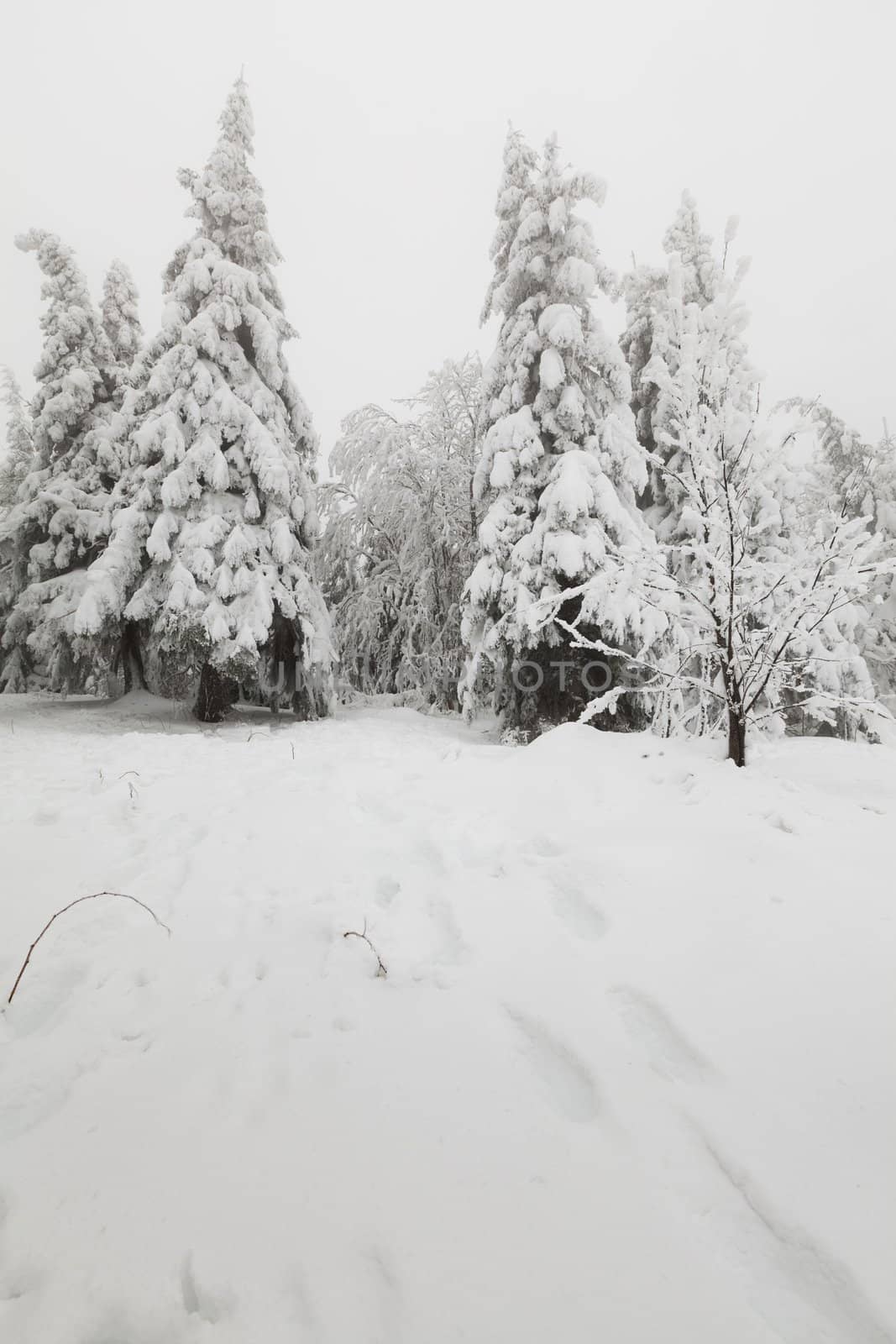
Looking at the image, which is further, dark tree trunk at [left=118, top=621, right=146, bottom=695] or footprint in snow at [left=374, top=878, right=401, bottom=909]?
dark tree trunk at [left=118, top=621, right=146, bottom=695]

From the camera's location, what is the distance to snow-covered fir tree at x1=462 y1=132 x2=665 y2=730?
8.08 m

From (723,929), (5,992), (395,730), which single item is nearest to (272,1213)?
(5,992)

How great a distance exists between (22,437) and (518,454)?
663 inches

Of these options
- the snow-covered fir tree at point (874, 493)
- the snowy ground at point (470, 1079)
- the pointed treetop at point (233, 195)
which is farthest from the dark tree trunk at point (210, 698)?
the snow-covered fir tree at point (874, 493)

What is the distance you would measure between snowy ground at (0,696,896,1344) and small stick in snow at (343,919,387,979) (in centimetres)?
3

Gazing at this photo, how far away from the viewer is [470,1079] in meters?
1.82

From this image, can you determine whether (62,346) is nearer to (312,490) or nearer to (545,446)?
(312,490)

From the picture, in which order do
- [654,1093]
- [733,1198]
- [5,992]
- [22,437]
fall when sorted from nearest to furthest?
1. [733,1198]
2. [654,1093]
3. [5,992]
4. [22,437]

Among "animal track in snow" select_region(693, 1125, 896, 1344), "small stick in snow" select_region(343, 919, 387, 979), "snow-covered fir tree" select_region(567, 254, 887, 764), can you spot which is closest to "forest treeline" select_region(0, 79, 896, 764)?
"snow-covered fir tree" select_region(567, 254, 887, 764)

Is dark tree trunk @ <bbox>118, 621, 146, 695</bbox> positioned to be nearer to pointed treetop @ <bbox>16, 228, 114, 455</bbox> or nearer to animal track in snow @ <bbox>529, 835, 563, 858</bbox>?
pointed treetop @ <bbox>16, 228, 114, 455</bbox>

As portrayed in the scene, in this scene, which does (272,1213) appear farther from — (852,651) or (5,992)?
(852,651)

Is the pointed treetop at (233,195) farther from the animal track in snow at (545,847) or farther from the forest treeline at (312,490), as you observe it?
the animal track in snow at (545,847)

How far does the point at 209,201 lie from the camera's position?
33.0ft

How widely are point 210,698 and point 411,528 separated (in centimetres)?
592
